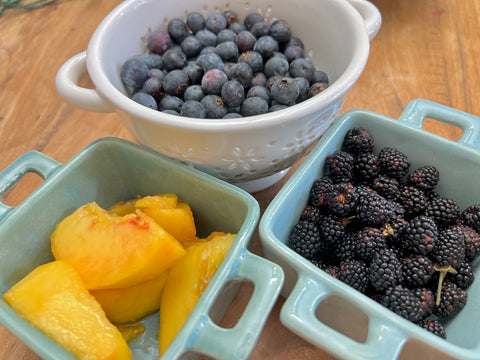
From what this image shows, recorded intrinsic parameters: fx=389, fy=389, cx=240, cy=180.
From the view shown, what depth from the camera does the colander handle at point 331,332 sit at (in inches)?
15.8

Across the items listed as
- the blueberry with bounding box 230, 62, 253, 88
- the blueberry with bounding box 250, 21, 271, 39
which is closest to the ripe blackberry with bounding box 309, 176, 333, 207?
the blueberry with bounding box 230, 62, 253, 88

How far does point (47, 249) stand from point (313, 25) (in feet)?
1.94


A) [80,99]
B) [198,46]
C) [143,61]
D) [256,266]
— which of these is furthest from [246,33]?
[256,266]

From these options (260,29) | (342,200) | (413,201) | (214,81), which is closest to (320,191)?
(342,200)

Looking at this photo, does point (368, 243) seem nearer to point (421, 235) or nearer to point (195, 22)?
point (421, 235)

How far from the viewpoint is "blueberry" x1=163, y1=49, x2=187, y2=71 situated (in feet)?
2.27

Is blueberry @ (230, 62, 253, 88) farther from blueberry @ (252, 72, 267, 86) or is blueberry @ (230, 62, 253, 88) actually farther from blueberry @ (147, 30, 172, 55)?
blueberry @ (147, 30, 172, 55)

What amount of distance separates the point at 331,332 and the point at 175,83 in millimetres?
449

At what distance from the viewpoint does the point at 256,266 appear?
1.48 feet

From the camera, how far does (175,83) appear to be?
65cm

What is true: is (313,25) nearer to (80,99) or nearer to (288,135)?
(288,135)

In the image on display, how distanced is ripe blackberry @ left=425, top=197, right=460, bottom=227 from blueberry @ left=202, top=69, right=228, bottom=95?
372 mm

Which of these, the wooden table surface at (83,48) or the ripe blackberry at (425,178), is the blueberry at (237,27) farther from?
the ripe blackberry at (425,178)

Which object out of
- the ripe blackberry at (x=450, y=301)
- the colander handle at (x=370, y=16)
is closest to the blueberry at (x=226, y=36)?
the colander handle at (x=370, y=16)
